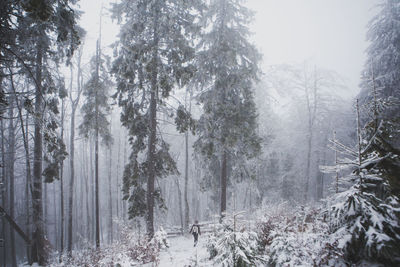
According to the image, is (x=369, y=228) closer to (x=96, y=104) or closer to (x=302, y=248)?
(x=302, y=248)

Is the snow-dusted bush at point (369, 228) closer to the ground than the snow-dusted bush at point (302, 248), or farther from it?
farther from it

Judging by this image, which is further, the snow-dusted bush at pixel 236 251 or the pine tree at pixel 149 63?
the pine tree at pixel 149 63

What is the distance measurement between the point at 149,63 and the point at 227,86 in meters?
4.70

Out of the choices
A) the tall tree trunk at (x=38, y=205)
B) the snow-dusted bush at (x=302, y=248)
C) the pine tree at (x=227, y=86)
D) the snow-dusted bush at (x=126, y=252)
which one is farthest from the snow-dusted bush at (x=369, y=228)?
the tall tree trunk at (x=38, y=205)

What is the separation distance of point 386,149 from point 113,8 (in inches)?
446

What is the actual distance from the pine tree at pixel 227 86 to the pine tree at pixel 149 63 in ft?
7.26

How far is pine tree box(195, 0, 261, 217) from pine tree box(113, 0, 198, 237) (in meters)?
2.21

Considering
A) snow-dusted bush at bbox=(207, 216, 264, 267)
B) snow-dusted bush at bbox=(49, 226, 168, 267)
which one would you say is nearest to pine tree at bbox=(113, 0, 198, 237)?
snow-dusted bush at bbox=(49, 226, 168, 267)

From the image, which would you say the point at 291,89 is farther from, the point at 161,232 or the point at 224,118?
the point at 161,232

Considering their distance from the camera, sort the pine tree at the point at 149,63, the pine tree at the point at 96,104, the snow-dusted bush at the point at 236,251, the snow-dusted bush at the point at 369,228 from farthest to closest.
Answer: the pine tree at the point at 96,104, the pine tree at the point at 149,63, the snow-dusted bush at the point at 236,251, the snow-dusted bush at the point at 369,228

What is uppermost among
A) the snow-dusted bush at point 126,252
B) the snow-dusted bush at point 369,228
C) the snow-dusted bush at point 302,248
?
the snow-dusted bush at point 369,228

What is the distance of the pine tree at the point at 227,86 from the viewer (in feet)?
39.5

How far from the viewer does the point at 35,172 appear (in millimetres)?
11023

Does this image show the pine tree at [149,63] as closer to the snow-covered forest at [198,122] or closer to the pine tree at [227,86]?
the snow-covered forest at [198,122]
